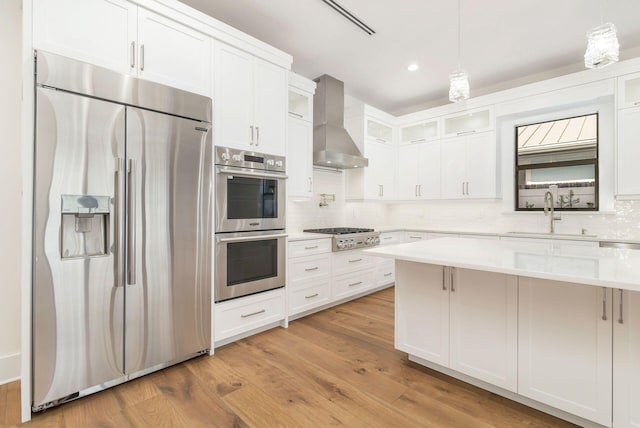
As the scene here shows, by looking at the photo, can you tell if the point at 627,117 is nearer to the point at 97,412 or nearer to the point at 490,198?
the point at 490,198

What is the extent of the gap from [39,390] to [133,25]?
2.35m

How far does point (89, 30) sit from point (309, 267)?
2.66 metres

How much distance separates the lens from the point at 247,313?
2.76 meters

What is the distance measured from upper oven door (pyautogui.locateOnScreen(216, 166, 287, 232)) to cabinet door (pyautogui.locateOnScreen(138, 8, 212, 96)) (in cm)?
71

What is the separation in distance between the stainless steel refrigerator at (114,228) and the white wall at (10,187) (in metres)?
0.70

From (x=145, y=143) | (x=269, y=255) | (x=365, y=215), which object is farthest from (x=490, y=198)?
(x=145, y=143)

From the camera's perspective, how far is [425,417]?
1743 millimetres

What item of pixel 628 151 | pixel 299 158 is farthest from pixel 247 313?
pixel 628 151

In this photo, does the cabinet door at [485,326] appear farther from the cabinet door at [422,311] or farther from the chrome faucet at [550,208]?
the chrome faucet at [550,208]

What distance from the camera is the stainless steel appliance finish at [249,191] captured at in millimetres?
2545

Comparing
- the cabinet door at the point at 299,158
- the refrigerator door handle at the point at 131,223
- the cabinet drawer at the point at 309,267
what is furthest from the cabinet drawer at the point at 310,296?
the refrigerator door handle at the point at 131,223

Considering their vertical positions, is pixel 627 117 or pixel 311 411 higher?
pixel 627 117

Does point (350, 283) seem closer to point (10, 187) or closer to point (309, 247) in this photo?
point (309, 247)

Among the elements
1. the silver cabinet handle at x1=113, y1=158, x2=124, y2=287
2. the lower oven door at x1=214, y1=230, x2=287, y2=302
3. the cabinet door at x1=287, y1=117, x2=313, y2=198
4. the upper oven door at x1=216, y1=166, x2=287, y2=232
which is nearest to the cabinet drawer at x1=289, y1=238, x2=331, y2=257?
the lower oven door at x1=214, y1=230, x2=287, y2=302
